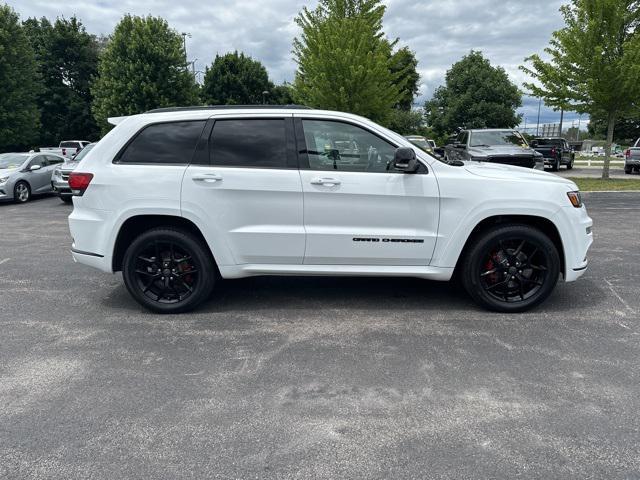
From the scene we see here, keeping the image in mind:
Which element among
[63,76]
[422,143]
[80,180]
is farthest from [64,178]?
[63,76]

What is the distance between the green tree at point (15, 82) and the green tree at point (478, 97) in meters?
30.5

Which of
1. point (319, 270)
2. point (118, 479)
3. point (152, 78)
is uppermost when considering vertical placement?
point (152, 78)

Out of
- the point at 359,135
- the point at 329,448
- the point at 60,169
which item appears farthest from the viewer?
the point at 60,169

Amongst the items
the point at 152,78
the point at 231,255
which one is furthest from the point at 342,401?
the point at 152,78

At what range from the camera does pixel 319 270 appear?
4512 millimetres

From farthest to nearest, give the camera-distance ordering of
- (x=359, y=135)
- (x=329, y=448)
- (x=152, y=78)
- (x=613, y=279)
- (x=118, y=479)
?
(x=152, y=78) < (x=613, y=279) < (x=359, y=135) < (x=329, y=448) < (x=118, y=479)

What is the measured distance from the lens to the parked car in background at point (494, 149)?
42.5ft

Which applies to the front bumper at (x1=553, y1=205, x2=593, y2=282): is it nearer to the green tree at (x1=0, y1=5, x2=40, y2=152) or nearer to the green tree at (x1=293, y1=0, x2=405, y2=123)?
the green tree at (x1=293, y1=0, x2=405, y2=123)

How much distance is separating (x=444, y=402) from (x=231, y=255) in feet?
7.62

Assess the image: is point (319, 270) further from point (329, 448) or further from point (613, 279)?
point (613, 279)

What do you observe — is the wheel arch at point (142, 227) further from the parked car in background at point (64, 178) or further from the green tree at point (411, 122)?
the green tree at point (411, 122)

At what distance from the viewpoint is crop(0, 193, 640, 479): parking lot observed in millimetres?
2549

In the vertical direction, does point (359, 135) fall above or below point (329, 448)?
above

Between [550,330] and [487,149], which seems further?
[487,149]
